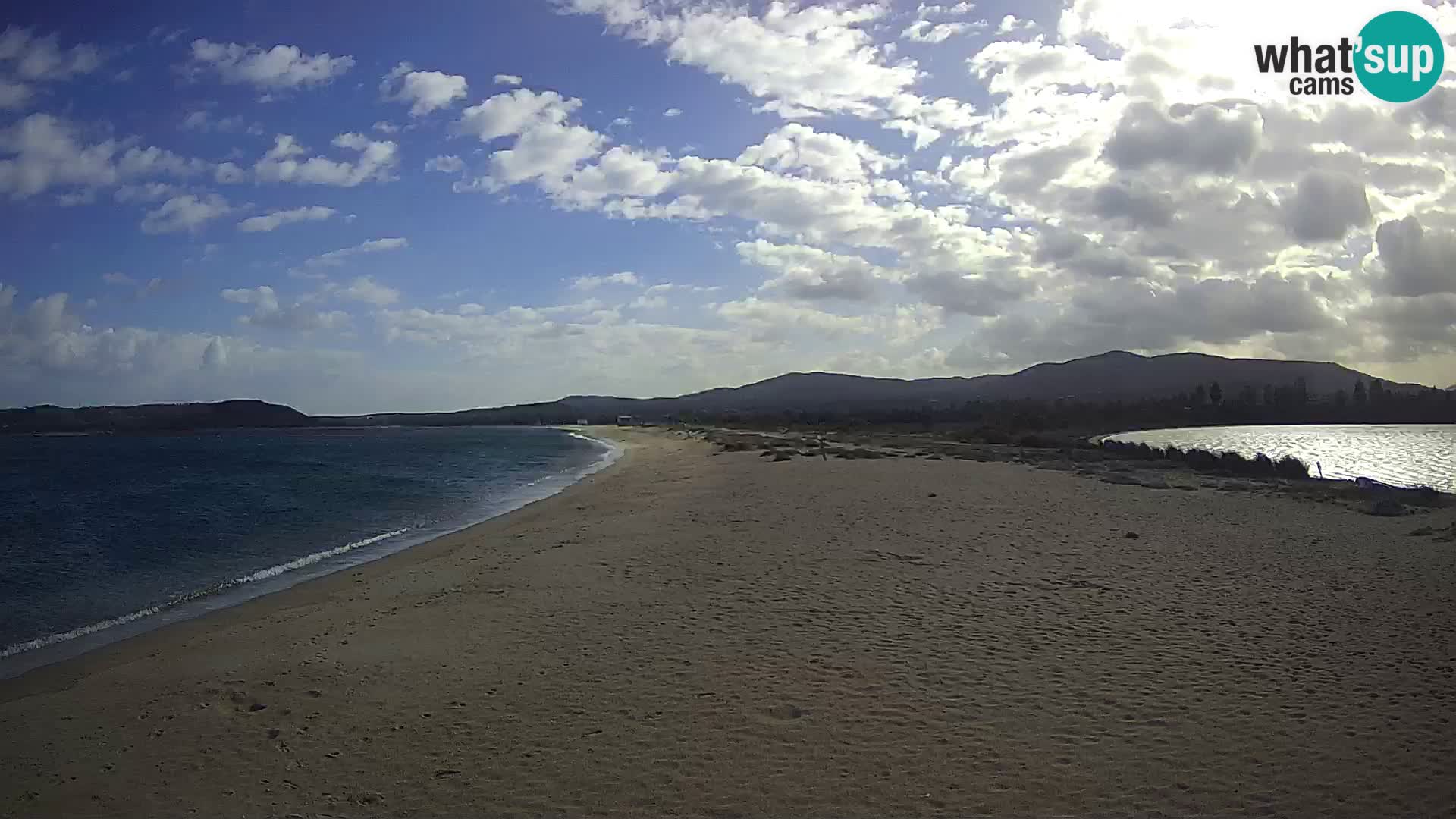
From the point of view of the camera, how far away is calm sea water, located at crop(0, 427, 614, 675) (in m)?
13.6

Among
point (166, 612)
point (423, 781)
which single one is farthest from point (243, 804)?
point (166, 612)

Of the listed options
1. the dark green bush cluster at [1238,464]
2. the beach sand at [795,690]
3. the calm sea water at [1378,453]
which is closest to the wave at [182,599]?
the beach sand at [795,690]

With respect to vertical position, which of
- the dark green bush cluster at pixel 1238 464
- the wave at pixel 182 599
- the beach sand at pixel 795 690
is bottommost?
the wave at pixel 182 599

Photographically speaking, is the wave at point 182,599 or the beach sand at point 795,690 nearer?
the beach sand at point 795,690

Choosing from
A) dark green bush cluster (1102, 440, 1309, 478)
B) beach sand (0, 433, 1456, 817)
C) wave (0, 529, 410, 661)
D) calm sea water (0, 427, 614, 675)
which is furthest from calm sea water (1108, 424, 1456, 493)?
wave (0, 529, 410, 661)

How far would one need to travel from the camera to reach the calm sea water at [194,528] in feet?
44.7

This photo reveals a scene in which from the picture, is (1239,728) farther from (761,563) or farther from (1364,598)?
(761,563)

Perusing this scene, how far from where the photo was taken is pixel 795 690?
7.37 metres

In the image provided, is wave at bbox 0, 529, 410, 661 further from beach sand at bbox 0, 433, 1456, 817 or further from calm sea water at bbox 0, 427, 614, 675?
beach sand at bbox 0, 433, 1456, 817

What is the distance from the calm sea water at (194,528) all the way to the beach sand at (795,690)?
2163mm

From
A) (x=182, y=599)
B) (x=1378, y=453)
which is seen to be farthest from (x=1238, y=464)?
(x=1378, y=453)

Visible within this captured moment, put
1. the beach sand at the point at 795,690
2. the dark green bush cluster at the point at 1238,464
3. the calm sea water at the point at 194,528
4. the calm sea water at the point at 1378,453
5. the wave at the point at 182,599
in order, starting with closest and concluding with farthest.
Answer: the beach sand at the point at 795,690 → the wave at the point at 182,599 → the calm sea water at the point at 194,528 → the dark green bush cluster at the point at 1238,464 → the calm sea water at the point at 1378,453

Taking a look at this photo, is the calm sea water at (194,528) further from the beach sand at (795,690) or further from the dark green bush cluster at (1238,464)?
the dark green bush cluster at (1238,464)

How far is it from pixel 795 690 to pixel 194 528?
21820 mm
